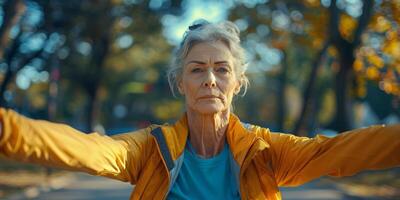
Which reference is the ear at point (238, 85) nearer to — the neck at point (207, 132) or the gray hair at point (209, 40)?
the gray hair at point (209, 40)

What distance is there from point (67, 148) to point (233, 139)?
88cm

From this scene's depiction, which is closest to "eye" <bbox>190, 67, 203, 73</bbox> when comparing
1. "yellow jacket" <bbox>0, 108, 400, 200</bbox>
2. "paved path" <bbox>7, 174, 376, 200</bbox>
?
"yellow jacket" <bbox>0, 108, 400, 200</bbox>

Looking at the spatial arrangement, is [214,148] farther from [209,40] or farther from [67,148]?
[67,148]

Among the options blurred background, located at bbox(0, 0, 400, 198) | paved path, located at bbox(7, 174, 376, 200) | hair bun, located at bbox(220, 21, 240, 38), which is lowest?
paved path, located at bbox(7, 174, 376, 200)

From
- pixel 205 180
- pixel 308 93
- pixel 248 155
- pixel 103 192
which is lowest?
pixel 103 192

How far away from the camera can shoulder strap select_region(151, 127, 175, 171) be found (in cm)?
247

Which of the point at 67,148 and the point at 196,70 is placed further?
the point at 196,70

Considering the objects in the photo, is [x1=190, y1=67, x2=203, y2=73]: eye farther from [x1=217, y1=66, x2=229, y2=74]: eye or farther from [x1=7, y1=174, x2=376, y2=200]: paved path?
[x1=7, y1=174, x2=376, y2=200]: paved path

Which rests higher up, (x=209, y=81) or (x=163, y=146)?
(x=209, y=81)

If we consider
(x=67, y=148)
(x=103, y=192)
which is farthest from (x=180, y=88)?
(x=103, y=192)

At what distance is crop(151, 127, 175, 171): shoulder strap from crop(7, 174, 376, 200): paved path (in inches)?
441

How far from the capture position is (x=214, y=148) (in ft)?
8.91

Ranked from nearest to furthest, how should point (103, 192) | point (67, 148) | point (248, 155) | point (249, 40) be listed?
point (67, 148)
point (248, 155)
point (103, 192)
point (249, 40)

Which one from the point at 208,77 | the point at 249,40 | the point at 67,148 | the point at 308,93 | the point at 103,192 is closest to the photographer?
the point at 67,148
